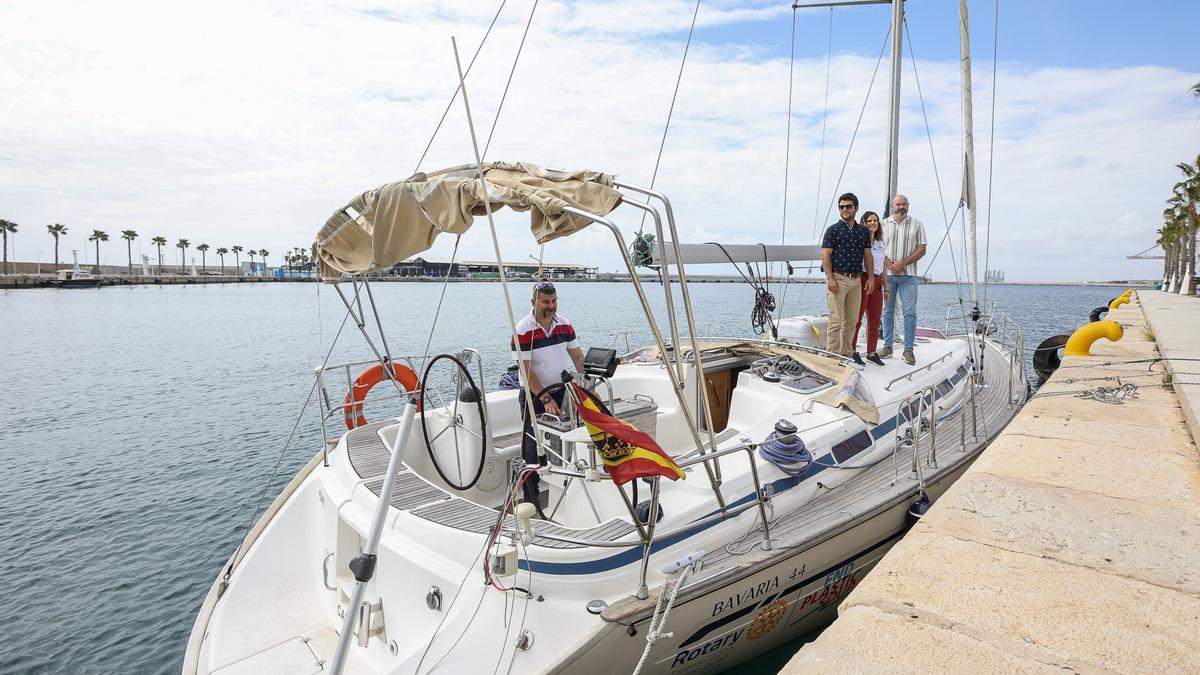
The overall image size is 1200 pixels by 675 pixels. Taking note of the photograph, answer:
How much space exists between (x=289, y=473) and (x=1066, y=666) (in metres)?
11.5

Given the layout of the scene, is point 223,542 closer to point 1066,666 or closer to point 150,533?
point 150,533

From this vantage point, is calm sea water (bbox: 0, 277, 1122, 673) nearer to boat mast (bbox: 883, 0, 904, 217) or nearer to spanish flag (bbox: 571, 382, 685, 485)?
spanish flag (bbox: 571, 382, 685, 485)

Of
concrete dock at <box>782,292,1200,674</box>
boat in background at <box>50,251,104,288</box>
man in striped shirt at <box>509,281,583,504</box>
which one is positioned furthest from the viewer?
boat in background at <box>50,251,104,288</box>

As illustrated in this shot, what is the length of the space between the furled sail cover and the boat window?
3.29 meters

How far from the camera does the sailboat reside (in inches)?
135

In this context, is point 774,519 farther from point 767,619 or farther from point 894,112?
point 894,112

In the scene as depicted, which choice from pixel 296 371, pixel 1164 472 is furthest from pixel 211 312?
pixel 1164 472

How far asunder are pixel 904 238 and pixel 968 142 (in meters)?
1.89

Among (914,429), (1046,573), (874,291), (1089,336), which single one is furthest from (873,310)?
(1046,573)

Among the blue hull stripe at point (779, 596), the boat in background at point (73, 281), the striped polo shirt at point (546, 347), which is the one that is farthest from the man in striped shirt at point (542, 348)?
the boat in background at point (73, 281)

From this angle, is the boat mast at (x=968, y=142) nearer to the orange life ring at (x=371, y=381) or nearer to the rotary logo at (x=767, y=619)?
the rotary logo at (x=767, y=619)

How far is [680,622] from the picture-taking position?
3795 mm

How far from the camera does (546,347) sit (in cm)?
527

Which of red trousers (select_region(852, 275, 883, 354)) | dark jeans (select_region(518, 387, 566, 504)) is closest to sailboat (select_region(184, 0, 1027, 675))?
dark jeans (select_region(518, 387, 566, 504))
